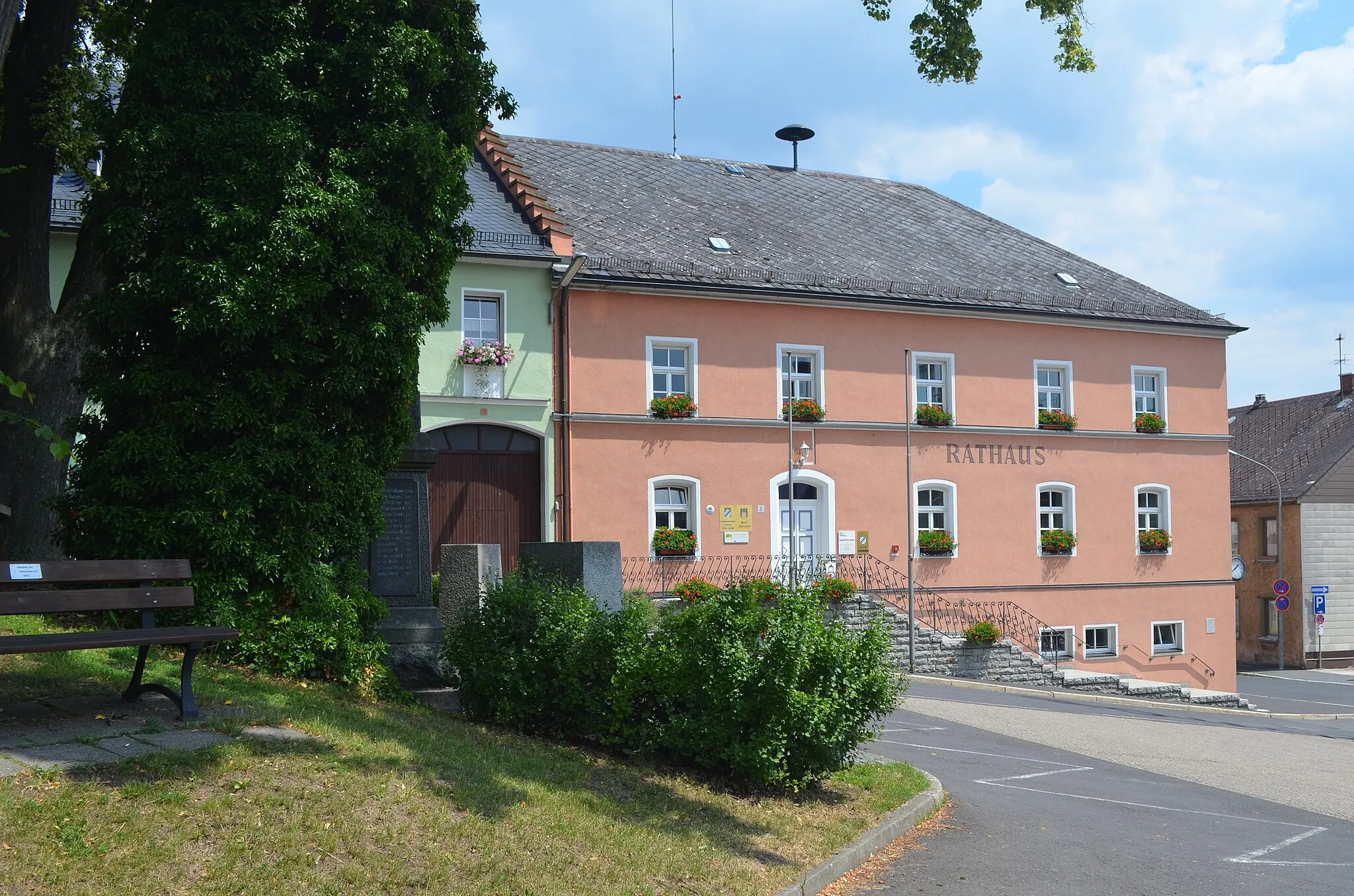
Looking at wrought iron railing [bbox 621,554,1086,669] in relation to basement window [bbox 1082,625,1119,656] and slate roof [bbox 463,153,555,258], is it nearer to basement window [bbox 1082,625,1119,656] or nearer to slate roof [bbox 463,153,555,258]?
basement window [bbox 1082,625,1119,656]

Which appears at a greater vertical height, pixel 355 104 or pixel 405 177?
pixel 355 104

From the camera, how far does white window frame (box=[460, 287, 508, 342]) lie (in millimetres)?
23672

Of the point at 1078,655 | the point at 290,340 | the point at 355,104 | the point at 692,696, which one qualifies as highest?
the point at 355,104

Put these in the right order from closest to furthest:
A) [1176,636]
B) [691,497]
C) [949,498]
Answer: [691,497], [949,498], [1176,636]

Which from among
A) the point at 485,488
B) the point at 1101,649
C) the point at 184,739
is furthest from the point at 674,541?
the point at 184,739

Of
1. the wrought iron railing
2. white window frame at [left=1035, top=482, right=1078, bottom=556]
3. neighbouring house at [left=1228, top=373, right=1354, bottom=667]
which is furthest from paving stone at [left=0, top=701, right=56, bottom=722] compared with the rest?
neighbouring house at [left=1228, top=373, right=1354, bottom=667]

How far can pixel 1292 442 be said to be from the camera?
4888 centimetres

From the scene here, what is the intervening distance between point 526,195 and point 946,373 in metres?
10.5

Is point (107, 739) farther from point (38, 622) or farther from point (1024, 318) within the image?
point (1024, 318)

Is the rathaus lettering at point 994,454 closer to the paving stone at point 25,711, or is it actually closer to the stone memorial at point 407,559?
the stone memorial at point 407,559

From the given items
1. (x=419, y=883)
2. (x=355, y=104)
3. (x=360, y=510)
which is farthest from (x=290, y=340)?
(x=419, y=883)

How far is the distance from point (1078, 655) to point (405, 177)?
22528 mm

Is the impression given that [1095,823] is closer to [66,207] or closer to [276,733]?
[276,733]

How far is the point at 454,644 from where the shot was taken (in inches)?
399
